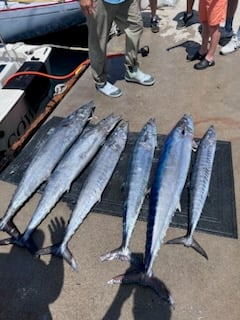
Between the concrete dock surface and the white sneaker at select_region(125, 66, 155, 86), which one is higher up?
the white sneaker at select_region(125, 66, 155, 86)

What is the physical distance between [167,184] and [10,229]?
1.39m

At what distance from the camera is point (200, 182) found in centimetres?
300

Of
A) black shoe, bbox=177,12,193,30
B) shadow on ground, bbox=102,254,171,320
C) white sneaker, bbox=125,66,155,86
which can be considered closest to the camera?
shadow on ground, bbox=102,254,171,320

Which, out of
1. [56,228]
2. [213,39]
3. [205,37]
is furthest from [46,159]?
[205,37]

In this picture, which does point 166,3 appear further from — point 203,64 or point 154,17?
point 203,64

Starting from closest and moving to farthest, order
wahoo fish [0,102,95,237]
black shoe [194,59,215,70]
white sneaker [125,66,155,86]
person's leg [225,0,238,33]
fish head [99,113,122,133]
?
wahoo fish [0,102,95,237]
fish head [99,113,122,133]
white sneaker [125,66,155,86]
black shoe [194,59,215,70]
person's leg [225,0,238,33]

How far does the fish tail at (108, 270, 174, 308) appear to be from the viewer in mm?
2373

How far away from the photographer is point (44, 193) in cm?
306

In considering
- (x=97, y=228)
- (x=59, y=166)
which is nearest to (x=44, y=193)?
(x=59, y=166)

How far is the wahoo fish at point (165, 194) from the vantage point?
245cm

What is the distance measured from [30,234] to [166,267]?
1135 mm

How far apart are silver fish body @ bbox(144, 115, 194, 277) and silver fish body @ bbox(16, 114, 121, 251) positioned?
0.73 m

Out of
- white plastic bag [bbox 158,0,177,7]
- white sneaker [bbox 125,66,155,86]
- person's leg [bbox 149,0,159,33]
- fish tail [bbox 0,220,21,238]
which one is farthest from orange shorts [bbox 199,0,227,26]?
fish tail [bbox 0,220,21,238]

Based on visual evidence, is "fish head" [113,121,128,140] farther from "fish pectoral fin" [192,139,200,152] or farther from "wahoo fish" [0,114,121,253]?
"fish pectoral fin" [192,139,200,152]
